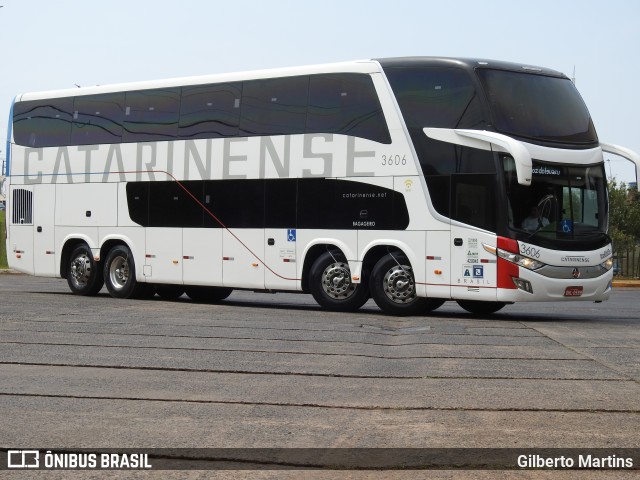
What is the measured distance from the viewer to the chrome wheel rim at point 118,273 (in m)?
24.0

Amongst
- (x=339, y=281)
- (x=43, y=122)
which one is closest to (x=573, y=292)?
(x=339, y=281)

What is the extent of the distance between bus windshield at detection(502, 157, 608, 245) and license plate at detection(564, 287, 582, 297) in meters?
0.76

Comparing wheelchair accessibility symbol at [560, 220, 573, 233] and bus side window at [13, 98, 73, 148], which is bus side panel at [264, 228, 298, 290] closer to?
wheelchair accessibility symbol at [560, 220, 573, 233]

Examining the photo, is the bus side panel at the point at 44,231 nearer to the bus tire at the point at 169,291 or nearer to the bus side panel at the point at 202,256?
the bus tire at the point at 169,291

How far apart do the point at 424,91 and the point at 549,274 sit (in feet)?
11.1

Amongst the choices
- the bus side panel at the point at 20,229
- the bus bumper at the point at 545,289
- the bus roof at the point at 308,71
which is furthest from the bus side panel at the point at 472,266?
the bus side panel at the point at 20,229

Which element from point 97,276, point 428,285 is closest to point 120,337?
point 428,285

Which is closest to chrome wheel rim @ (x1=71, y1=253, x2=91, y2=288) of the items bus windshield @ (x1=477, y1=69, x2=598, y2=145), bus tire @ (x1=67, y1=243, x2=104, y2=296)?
bus tire @ (x1=67, y1=243, x2=104, y2=296)

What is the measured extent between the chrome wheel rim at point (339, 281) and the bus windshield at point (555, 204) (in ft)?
10.3

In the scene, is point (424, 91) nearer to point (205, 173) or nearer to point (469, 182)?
point (469, 182)

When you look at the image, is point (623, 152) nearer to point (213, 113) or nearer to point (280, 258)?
point (280, 258)

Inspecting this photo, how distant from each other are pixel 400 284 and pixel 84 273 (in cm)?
759

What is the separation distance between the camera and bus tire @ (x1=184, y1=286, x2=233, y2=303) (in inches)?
969

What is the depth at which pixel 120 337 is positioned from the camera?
48.4ft
